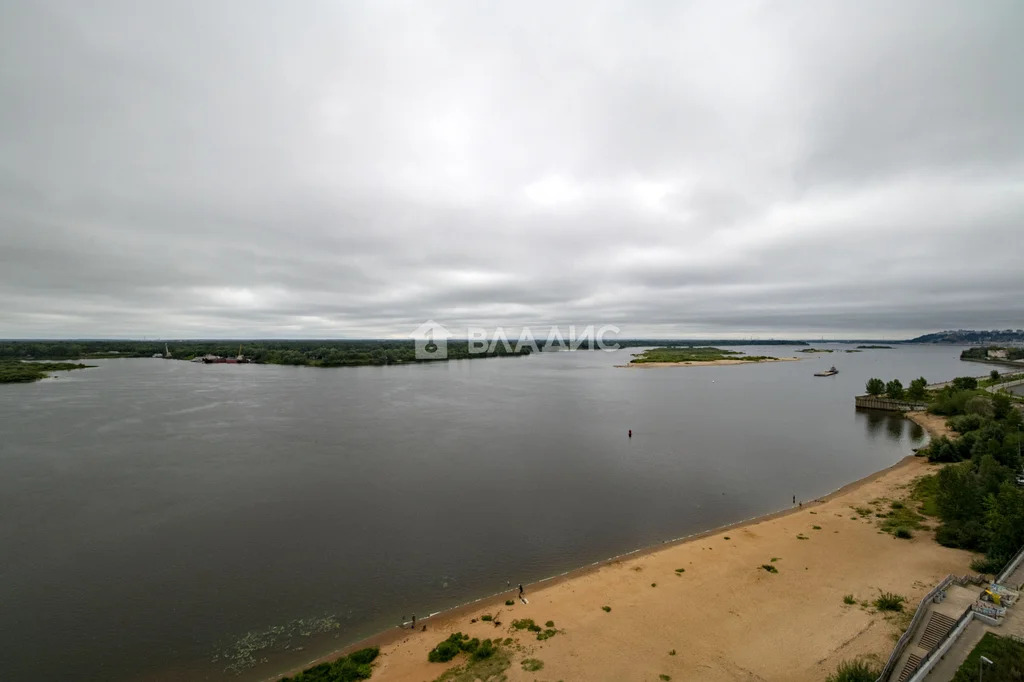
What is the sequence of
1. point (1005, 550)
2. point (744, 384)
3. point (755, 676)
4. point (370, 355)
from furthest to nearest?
point (370, 355), point (744, 384), point (1005, 550), point (755, 676)

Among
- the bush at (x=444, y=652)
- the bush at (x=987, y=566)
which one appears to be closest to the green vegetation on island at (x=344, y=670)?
the bush at (x=444, y=652)

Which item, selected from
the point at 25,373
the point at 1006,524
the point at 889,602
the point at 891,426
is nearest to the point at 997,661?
the point at 889,602

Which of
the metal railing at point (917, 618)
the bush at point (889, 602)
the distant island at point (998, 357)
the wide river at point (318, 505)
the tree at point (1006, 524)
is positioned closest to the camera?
the metal railing at point (917, 618)

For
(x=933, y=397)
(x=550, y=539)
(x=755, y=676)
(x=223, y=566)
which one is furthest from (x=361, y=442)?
(x=933, y=397)

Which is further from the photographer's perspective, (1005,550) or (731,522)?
(731,522)

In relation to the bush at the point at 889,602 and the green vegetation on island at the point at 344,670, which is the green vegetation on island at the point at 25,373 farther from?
the bush at the point at 889,602

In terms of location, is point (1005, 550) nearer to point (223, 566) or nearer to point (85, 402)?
point (223, 566)
